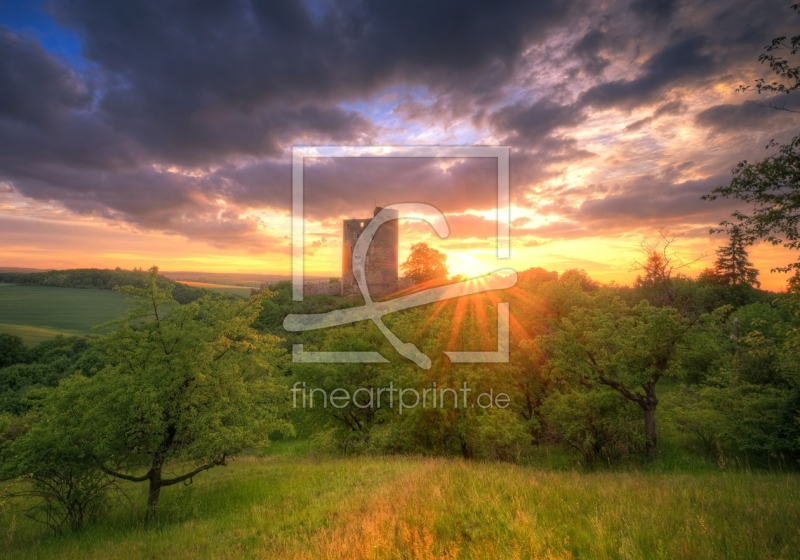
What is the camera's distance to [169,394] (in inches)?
461

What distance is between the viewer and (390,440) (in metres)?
18.1

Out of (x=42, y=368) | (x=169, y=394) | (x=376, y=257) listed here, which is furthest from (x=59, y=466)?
(x=376, y=257)

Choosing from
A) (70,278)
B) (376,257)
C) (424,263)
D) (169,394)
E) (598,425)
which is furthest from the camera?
(70,278)

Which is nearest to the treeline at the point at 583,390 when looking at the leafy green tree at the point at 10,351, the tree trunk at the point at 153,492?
the tree trunk at the point at 153,492

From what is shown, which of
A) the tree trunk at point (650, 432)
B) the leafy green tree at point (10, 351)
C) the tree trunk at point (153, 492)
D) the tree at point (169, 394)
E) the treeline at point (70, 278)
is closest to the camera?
the tree at point (169, 394)

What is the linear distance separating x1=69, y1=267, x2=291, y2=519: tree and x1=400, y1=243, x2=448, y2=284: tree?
57342 mm

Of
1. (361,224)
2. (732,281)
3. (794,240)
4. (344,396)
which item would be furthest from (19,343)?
(732,281)

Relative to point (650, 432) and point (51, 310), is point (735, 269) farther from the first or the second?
point (51, 310)

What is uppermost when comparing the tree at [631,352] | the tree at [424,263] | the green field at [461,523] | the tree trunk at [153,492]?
the tree at [424,263]

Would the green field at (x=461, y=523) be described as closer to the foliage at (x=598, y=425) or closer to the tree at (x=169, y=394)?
the tree at (x=169, y=394)

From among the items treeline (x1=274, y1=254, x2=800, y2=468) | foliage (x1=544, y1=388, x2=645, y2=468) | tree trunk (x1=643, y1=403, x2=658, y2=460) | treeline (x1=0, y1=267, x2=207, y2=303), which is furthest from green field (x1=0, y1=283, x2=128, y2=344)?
tree trunk (x1=643, y1=403, x2=658, y2=460)

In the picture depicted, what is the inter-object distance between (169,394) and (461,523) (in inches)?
354

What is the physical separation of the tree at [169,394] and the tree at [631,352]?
1161 centimetres

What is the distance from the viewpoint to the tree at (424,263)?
230ft
